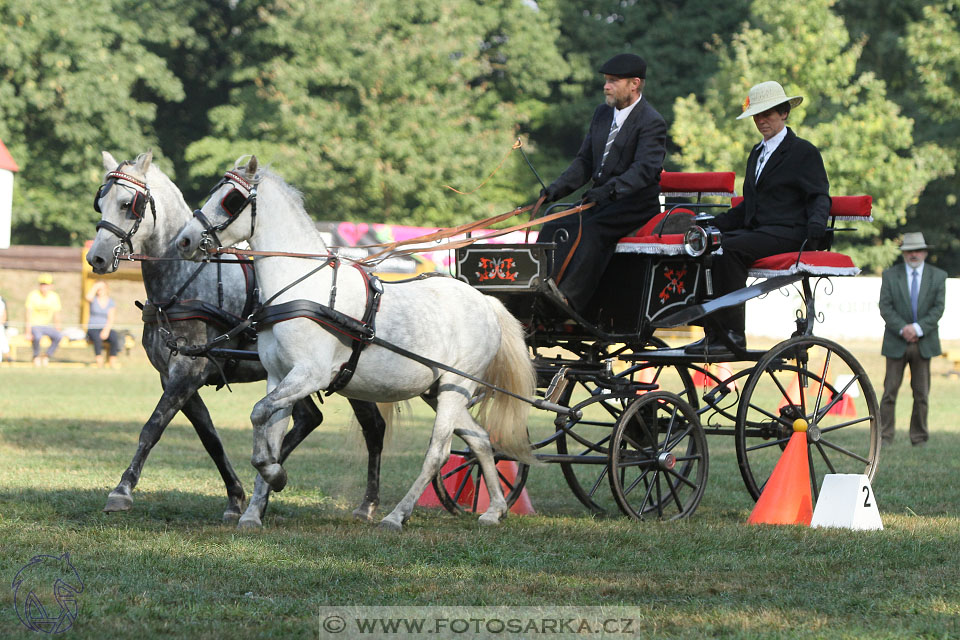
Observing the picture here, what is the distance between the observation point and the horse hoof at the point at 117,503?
23.7ft

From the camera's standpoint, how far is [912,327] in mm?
13148

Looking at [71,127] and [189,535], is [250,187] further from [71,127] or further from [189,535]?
[71,127]

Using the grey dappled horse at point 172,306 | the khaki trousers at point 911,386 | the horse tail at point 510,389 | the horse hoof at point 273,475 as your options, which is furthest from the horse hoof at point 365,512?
the khaki trousers at point 911,386

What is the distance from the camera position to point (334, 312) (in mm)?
6656

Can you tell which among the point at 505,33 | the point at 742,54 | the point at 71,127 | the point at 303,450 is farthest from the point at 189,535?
the point at 505,33

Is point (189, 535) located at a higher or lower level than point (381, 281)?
lower

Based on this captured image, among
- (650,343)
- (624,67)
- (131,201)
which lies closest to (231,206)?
(131,201)

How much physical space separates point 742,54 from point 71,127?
1889cm

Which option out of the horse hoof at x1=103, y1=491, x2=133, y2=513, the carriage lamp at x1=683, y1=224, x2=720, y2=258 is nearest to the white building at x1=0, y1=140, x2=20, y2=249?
the horse hoof at x1=103, y1=491, x2=133, y2=513

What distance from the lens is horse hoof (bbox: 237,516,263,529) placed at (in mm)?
6922

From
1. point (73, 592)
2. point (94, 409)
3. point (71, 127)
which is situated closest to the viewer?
point (73, 592)

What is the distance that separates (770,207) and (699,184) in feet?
2.42

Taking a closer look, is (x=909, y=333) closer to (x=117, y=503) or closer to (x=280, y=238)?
(x=280, y=238)

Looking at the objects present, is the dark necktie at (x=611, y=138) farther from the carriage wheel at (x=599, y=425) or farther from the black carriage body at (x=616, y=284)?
the carriage wheel at (x=599, y=425)
